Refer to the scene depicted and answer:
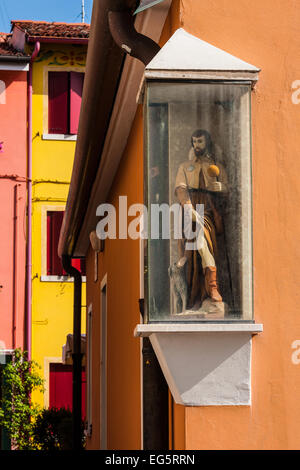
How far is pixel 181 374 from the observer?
12.5 ft

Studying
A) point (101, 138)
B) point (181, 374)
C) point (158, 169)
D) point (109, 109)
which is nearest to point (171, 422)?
point (181, 374)

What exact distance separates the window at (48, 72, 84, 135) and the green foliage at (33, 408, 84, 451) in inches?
263

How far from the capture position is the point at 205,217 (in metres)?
3.87

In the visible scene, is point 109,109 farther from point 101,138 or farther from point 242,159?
point 242,159

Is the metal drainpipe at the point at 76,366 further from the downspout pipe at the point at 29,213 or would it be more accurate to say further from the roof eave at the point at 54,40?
the roof eave at the point at 54,40

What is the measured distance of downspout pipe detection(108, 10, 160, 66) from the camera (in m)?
4.60

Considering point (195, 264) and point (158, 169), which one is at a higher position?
point (158, 169)

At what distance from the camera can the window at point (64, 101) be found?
1844 centimetres

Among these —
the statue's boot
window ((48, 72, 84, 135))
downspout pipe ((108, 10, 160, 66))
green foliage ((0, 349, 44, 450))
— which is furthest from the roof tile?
the statue's boot

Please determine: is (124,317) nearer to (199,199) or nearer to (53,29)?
(199,199)

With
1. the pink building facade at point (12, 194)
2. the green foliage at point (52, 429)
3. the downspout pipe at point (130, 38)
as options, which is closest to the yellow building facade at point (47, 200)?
the pink building facade at point (12, 194)

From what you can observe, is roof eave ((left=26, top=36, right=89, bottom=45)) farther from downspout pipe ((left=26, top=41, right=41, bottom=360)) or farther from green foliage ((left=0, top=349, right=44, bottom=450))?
green foliage ((left=0, top=349, right=44, bottom=450))

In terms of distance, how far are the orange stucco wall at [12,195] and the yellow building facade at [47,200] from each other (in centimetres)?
22

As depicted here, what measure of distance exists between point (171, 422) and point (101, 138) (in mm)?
3061
